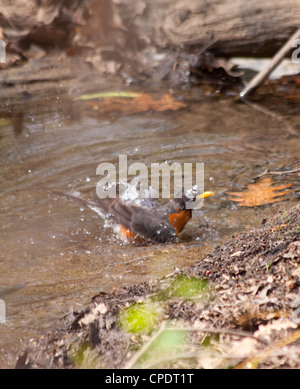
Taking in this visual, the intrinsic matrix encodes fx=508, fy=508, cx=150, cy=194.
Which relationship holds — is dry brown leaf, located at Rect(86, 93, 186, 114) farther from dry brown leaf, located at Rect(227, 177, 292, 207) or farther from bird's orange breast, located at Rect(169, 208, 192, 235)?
bird's orange breast, located at Rect(169, 208, 192, 235)

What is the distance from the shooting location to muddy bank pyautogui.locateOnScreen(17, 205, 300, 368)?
2143mm

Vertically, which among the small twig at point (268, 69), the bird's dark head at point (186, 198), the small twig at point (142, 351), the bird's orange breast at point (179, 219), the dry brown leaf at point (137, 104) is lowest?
the small twig at point (142, 351)

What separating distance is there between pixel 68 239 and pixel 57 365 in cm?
194

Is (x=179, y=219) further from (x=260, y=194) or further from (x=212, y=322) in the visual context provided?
(x=212, y=322)

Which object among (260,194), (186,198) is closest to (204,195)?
(186,198)

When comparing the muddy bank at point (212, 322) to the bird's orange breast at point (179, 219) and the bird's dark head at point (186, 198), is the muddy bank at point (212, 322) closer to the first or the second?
the bird's orange breast at point (179, 219)

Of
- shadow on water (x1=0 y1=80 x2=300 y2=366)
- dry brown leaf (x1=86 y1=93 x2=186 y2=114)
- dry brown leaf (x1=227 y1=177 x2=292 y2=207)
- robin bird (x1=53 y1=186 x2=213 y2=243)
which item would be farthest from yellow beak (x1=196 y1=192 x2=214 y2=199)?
dry brown leaf (x1=86 y1=93 x2=186 y2=114)

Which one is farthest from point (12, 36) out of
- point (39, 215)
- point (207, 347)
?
point (207, 347)

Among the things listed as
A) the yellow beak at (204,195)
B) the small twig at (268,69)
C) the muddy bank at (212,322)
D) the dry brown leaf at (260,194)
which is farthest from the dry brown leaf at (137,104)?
the muddy bank at (212,322)

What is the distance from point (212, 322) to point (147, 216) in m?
2.26

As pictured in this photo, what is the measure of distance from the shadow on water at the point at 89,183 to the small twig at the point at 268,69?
0.41 m

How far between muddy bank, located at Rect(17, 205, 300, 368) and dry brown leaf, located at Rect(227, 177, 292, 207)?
5.31 ft

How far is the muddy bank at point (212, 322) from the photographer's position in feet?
7.03
